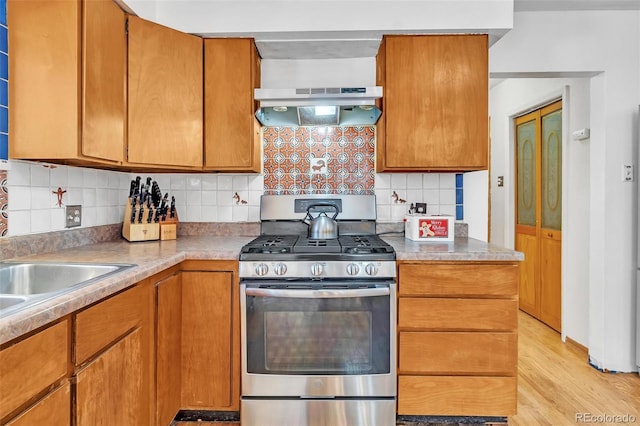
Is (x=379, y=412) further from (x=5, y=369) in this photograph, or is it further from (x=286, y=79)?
(x=286, y=79)

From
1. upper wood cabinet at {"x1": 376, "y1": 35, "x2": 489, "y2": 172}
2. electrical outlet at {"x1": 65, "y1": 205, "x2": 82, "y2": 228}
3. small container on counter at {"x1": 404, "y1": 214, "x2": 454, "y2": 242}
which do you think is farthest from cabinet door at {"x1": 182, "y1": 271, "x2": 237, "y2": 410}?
upper wood cabinet at {"x1": 376, "y1": 35, "x2": 489, "y2": 172}

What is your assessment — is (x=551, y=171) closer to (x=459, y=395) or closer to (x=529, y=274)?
(x=529, y=274)

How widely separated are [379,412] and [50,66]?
2124mm

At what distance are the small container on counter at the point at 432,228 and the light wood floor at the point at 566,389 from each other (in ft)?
3.36

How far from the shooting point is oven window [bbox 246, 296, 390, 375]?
1812 millimetres

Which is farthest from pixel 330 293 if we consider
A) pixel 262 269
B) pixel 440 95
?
pixel 440 95

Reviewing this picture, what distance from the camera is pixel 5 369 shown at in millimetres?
840

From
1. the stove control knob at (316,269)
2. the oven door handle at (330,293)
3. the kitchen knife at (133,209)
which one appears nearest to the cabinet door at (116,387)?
the oven door handle at (330,293)

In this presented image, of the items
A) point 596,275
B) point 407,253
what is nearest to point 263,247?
point 407,253

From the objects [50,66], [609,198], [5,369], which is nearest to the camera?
[5,369]

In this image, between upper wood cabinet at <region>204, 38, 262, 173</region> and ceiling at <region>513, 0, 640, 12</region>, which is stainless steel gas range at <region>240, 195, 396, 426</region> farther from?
ceiling at <region>513, 0, 640, 12</region>

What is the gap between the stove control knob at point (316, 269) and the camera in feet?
5.94

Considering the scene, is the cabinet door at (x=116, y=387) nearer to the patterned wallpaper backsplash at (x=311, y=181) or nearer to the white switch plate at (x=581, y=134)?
the patterned wallpaper backsplash at (x=311, y=181)

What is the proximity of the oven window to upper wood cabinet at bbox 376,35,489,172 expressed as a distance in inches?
36.9
